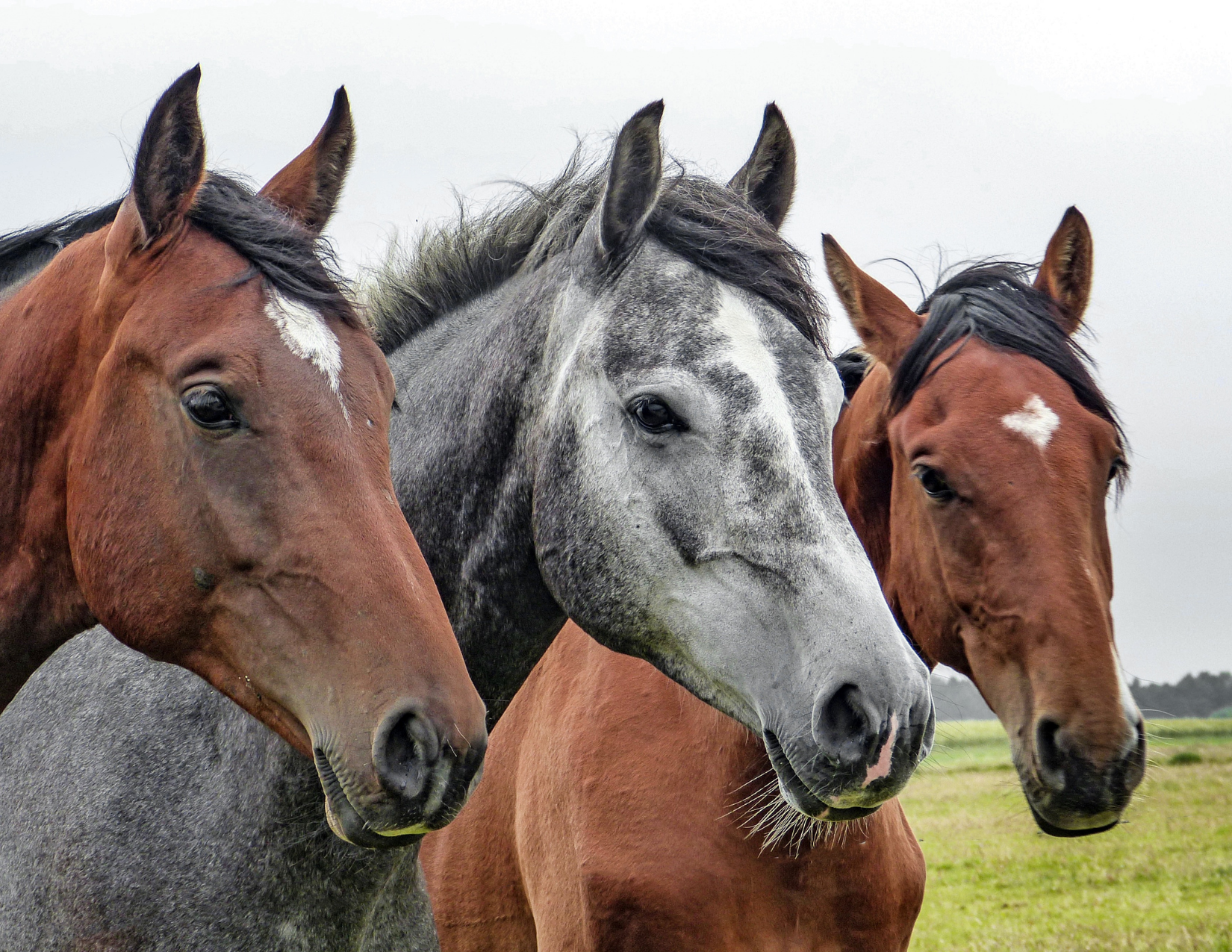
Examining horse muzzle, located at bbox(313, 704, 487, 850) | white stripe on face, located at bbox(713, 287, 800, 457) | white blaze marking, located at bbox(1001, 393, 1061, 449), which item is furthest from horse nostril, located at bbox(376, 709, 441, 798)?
white blaze marking, located at bbox(1001, 393, 1061, 449)

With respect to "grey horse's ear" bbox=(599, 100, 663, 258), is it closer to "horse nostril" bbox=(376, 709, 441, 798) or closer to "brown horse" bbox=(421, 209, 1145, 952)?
"brown horse" bbox=(421, 209, 1145, 952)

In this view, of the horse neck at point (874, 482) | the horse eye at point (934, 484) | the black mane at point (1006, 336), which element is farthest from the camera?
the horse neck at point (874, 482)

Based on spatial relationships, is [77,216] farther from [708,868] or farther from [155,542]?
[708,868]

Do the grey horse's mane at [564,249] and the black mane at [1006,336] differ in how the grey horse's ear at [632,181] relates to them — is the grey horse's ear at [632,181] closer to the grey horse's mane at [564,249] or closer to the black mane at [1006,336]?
the grey horse's mane at [564,249]

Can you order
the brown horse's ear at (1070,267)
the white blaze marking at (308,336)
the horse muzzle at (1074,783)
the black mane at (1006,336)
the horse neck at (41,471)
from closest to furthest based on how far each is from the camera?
the white blaze marking at (308,336)
the horse neck at (41,471)
the horse muzzle at (1074,783)
the black mane at (1006,336)
the brown horse's ear at (1070,267)

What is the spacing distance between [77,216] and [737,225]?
201 cm

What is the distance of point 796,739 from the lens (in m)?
2.64

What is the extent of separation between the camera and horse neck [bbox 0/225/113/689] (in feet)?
8.89

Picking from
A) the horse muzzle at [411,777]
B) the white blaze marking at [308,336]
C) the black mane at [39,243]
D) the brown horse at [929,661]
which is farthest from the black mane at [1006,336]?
the black mane at [39,243]

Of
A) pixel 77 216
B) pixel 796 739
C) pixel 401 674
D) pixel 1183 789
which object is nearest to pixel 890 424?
pixel 796 739

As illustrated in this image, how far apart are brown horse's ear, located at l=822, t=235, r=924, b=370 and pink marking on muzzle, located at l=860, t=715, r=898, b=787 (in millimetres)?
2370

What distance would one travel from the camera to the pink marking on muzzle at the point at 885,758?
2.50 m

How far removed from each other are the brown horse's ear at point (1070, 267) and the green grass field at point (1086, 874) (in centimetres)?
186

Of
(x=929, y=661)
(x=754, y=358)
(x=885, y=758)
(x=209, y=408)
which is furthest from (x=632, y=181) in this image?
(x=929, y=661)
